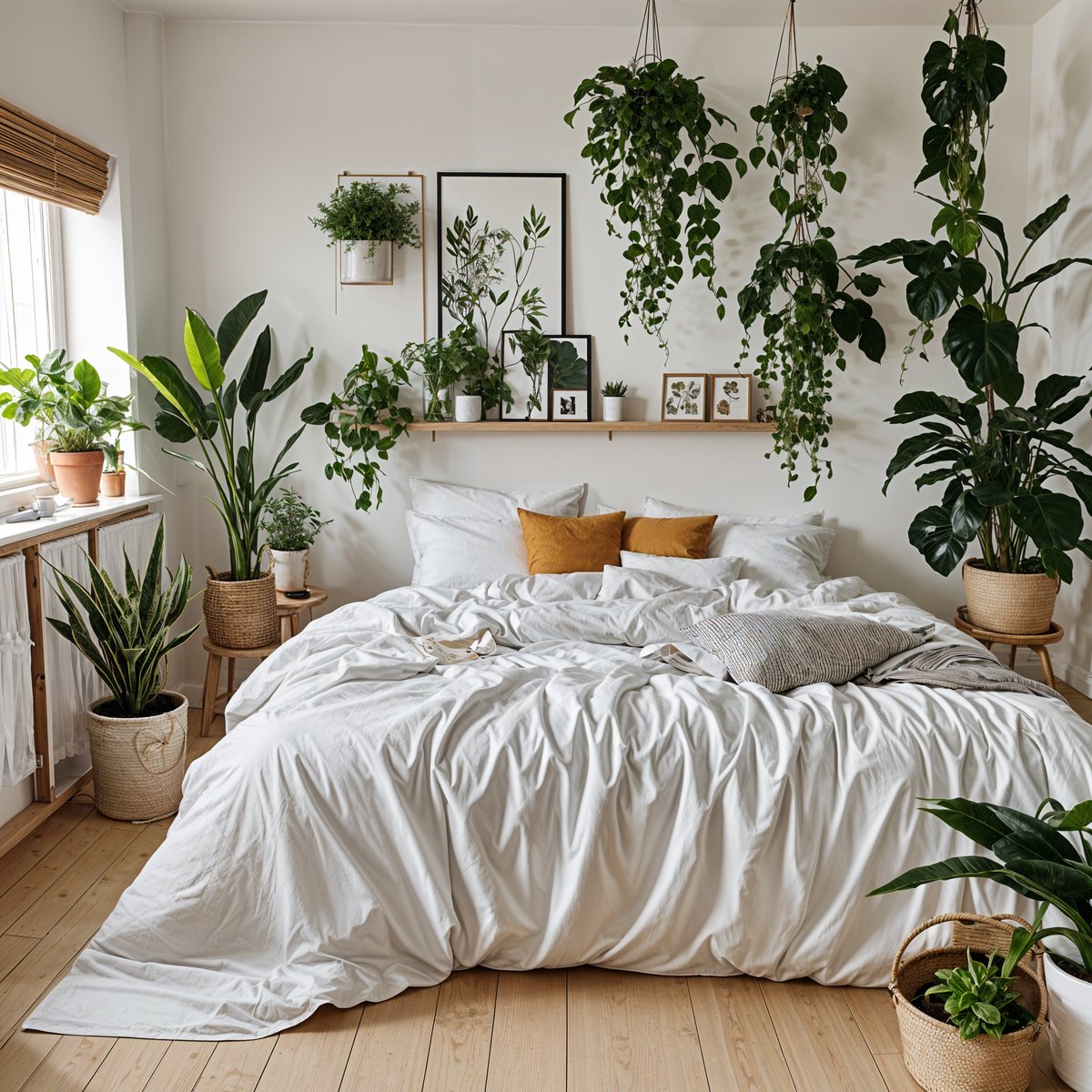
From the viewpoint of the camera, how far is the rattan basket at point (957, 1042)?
210cm

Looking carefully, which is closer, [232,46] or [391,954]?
[391,954]

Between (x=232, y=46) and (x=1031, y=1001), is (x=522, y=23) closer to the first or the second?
(x=232, y=46)

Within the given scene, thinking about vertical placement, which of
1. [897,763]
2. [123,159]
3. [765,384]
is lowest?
[897,763]

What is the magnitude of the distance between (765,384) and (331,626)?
2051mm

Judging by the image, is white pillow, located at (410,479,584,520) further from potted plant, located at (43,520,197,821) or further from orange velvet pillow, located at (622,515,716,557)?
potted plant, located at (43,520,197,821)

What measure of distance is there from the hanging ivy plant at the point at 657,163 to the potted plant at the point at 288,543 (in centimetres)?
158

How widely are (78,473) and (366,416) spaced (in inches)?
45.6

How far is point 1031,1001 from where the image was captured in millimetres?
2277

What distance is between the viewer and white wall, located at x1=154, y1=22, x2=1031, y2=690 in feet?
14.5

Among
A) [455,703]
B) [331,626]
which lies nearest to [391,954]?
[455,703]

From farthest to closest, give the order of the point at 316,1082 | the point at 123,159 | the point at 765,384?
the point at 765,384 < the point at 123,159 < the point at 316,1082

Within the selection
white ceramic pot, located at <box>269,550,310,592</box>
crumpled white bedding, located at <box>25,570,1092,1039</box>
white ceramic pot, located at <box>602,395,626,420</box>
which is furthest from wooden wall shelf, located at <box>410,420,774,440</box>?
crumpled white bedding, located at <box>25,570,1092,1039</box>

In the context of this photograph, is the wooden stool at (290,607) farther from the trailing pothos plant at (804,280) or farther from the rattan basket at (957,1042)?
the rattan basket at (957,1042)

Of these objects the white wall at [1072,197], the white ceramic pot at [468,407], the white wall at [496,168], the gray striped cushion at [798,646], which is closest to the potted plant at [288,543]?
the white wall at [496,168]
